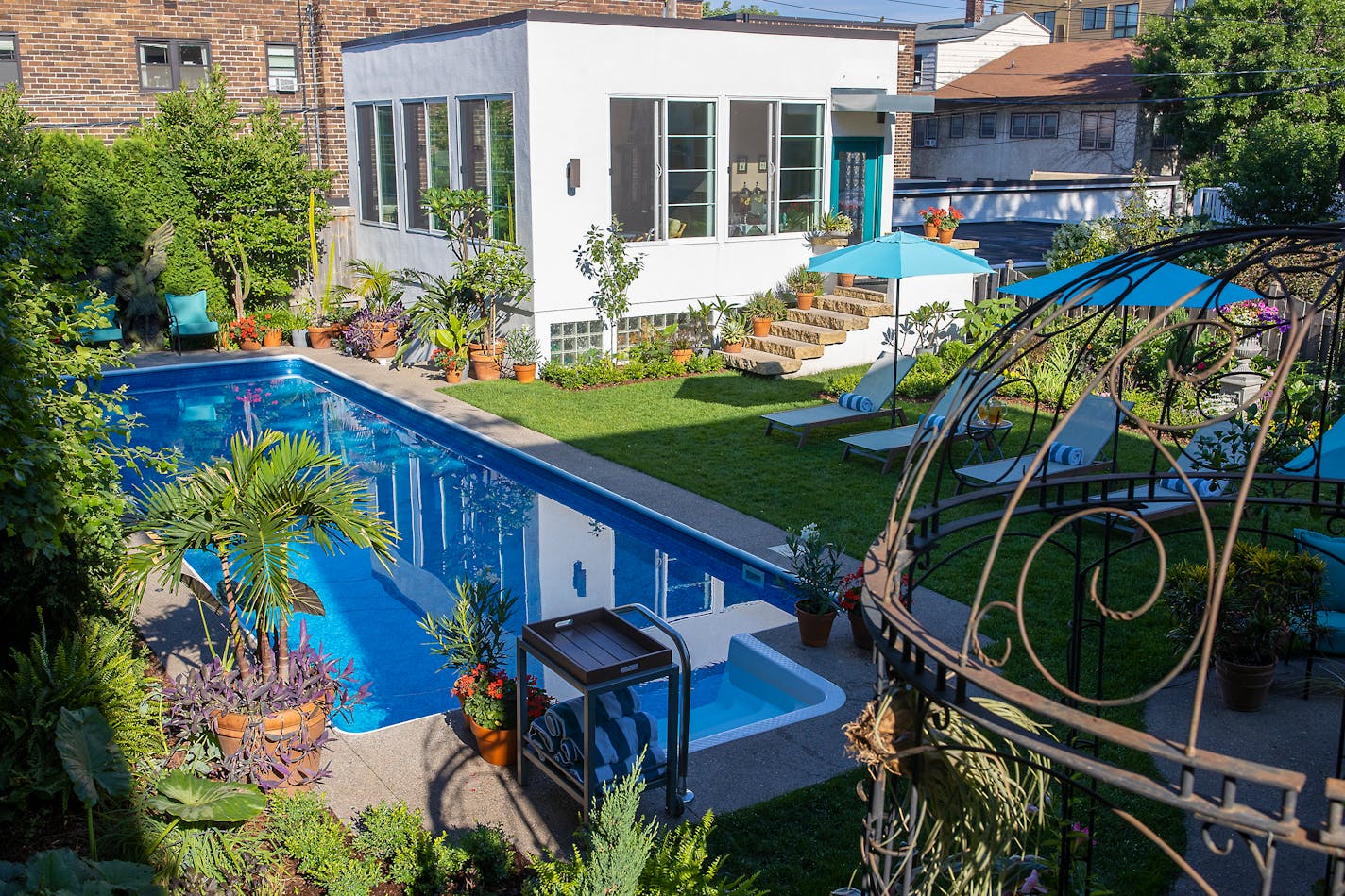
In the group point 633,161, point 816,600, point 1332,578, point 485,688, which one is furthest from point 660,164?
point 485,688

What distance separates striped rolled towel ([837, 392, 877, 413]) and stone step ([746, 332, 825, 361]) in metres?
2.85

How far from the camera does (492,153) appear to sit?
55.3 ft

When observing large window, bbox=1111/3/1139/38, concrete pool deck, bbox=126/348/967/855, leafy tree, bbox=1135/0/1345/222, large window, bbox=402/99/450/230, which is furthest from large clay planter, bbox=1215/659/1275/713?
large window, bbox=1111/3/1139/38

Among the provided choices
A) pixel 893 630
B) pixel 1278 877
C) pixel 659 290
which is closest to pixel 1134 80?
pixel 659 290

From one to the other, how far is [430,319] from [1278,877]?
46.5 ft

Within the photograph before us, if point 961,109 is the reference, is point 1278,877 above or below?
below

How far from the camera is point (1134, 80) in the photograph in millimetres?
38250

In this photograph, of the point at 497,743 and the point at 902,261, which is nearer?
the point at 497,743

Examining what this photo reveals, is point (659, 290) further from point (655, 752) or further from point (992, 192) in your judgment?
point (992, 192)

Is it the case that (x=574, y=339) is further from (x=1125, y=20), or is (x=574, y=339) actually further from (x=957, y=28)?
(x=1125, y=20)

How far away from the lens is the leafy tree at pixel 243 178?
18.5 metres

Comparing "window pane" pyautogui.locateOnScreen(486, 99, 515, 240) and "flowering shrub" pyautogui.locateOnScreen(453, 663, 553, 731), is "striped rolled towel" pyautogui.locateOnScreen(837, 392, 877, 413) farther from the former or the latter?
"flowering shrub" pyautogui.locateOnScreen(453, 663, 553, 731)

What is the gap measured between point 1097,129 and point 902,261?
31.5 meters

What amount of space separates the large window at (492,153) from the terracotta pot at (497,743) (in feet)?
36.4
